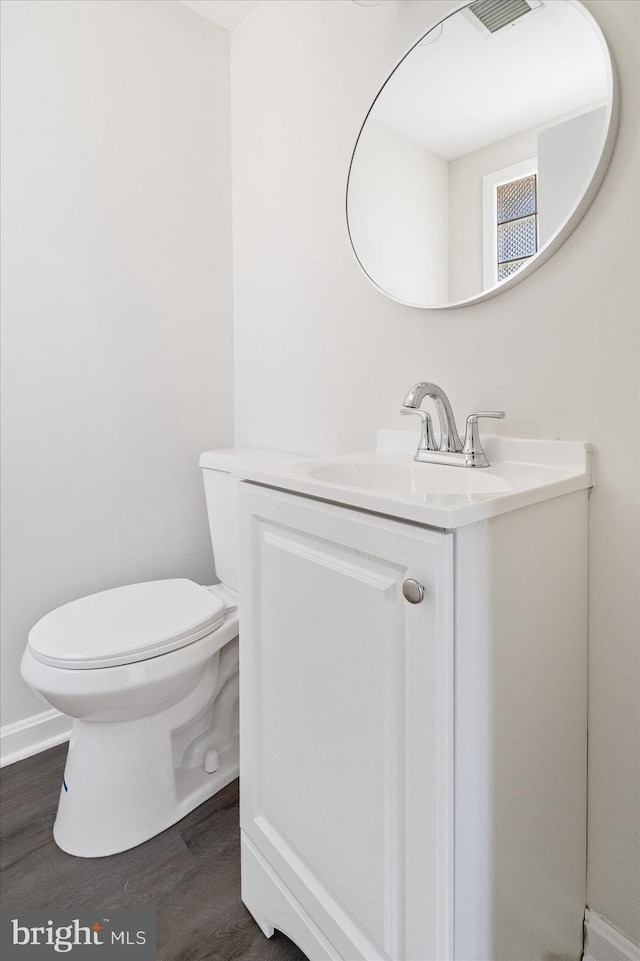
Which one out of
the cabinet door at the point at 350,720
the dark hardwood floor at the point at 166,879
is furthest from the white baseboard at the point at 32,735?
the cabinet door at the point at 350,720

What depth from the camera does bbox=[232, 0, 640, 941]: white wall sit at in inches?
33.3

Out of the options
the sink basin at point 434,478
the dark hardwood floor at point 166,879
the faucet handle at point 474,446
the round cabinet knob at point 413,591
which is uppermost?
the faucet handle at point 474,446

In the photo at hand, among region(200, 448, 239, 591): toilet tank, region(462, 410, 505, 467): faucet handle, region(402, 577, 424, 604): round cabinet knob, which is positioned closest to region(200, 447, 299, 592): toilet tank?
region(200, 448, 239, 591): toilet tank

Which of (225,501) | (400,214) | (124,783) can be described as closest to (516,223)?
(400,214)

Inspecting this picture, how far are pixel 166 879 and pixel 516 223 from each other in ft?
4.96

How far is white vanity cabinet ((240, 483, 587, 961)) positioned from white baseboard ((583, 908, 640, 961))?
23mm

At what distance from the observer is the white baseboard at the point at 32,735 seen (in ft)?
4.74

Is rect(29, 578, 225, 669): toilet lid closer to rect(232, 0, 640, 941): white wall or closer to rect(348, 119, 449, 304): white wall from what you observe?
rect(232, 0, 640, 941): white wall

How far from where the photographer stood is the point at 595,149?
836 mm

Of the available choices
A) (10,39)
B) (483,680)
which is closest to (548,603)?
(483,680)

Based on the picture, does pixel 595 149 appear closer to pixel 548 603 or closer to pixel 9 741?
pixel 548 603

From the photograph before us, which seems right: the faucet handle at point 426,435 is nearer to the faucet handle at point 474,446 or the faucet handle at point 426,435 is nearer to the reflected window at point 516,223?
the faucet handle at point 474,446

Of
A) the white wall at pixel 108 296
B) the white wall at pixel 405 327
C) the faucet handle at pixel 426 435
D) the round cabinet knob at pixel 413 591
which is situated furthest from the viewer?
the white wall at pixel 108 296

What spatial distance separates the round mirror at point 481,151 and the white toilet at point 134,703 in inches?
37.7
